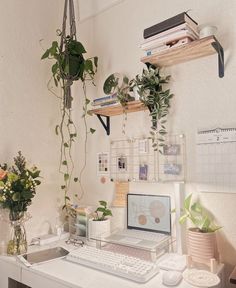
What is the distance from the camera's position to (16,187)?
4.89 feet

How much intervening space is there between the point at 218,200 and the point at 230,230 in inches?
6.2

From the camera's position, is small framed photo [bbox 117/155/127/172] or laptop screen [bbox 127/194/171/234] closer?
laptop screen [bbox 127/194/171/234]

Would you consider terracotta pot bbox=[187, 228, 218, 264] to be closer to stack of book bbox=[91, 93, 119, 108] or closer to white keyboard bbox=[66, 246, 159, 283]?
white keyboard bbox=[66, 246, 159, 283]

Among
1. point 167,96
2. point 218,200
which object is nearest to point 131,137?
point 167,96

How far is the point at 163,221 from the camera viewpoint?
1523 millimetres

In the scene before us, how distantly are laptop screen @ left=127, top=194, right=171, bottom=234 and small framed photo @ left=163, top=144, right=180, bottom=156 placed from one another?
0.27 meters

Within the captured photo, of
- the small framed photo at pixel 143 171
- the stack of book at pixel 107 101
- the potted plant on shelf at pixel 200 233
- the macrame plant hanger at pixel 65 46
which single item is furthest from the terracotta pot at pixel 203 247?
the macrame plant hanger at pixel 65 46

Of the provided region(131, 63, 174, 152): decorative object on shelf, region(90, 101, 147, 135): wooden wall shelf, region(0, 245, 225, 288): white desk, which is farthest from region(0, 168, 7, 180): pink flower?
region(131, 63, 174, 152): decorative object on shelf

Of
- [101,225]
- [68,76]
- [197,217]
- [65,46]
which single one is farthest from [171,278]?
[65,46]

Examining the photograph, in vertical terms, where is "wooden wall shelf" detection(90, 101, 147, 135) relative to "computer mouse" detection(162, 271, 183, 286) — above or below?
above

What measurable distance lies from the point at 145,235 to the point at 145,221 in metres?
0.11

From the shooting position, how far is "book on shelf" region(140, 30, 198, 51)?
1318 millimetres

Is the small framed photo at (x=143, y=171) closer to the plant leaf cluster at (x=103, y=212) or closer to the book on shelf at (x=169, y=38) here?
the plant leaf cluster at (x=103, y=212)

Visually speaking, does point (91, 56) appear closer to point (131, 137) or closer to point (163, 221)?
point (131, 137)
